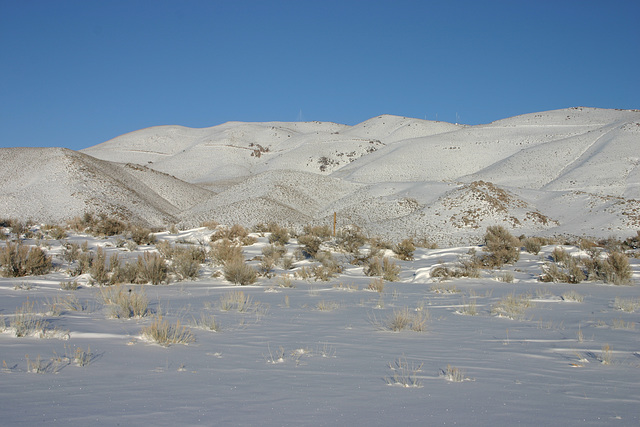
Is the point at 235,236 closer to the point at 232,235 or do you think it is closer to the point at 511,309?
the point at 232,235

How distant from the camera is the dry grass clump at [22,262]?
11.7 meters

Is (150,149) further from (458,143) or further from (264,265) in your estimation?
(264,265)

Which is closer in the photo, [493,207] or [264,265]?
[264,265]

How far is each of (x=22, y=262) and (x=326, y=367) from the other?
10.1 m

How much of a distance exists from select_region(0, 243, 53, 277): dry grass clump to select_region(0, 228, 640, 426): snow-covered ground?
246cm

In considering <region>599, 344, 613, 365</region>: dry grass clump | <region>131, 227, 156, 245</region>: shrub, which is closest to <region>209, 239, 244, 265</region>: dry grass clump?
<region>131, 227, 156, 245</region>: shrub

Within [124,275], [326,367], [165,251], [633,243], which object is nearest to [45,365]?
[326,367]

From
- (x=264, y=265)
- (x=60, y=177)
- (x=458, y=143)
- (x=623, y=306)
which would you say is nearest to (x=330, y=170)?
(x=458, y=143)

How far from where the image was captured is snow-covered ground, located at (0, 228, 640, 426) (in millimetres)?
3561

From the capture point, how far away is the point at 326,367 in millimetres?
4973

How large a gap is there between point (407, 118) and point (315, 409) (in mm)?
122767

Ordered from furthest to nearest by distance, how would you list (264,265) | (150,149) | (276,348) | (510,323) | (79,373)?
(150,149) → (264,265) → (510,323) → (276,348) → (79,373)

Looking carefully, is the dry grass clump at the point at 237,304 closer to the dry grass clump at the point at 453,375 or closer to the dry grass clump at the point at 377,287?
the dry grass clump at the point at 377,287

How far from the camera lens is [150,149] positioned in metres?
114
